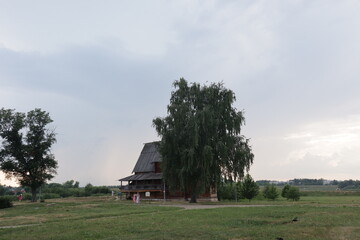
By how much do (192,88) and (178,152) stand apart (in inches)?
312

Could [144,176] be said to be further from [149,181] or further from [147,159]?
[147,159]

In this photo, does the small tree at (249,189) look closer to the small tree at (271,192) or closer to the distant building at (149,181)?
the small tree at (271,192)

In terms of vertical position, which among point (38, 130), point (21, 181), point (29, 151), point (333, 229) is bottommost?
point (333, 229)

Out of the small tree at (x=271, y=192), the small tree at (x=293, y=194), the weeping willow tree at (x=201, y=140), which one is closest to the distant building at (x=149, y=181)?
the weeping willow tree at (x=201, y=140)

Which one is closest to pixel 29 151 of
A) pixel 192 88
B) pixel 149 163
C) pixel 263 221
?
pixel 149 163

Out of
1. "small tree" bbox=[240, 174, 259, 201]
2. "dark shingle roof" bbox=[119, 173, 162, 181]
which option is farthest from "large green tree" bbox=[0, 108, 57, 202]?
"small tree" bbox=[240, 174, 259, 201]

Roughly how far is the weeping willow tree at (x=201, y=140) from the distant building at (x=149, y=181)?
10469 mm

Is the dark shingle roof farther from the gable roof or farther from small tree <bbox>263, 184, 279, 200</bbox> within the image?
small tree <bbox>263, 184, 279, 200</bbox>

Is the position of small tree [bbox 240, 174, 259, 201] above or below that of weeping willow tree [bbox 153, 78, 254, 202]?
below

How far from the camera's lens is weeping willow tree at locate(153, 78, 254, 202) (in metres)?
37.5

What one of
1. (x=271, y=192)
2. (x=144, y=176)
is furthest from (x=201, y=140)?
→ (x=271, y=192)

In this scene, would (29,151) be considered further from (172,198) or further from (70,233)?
(70,233)

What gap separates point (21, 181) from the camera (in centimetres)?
5203

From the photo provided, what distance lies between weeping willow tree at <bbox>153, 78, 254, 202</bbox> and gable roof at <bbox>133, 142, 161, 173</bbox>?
17216 millimetres
